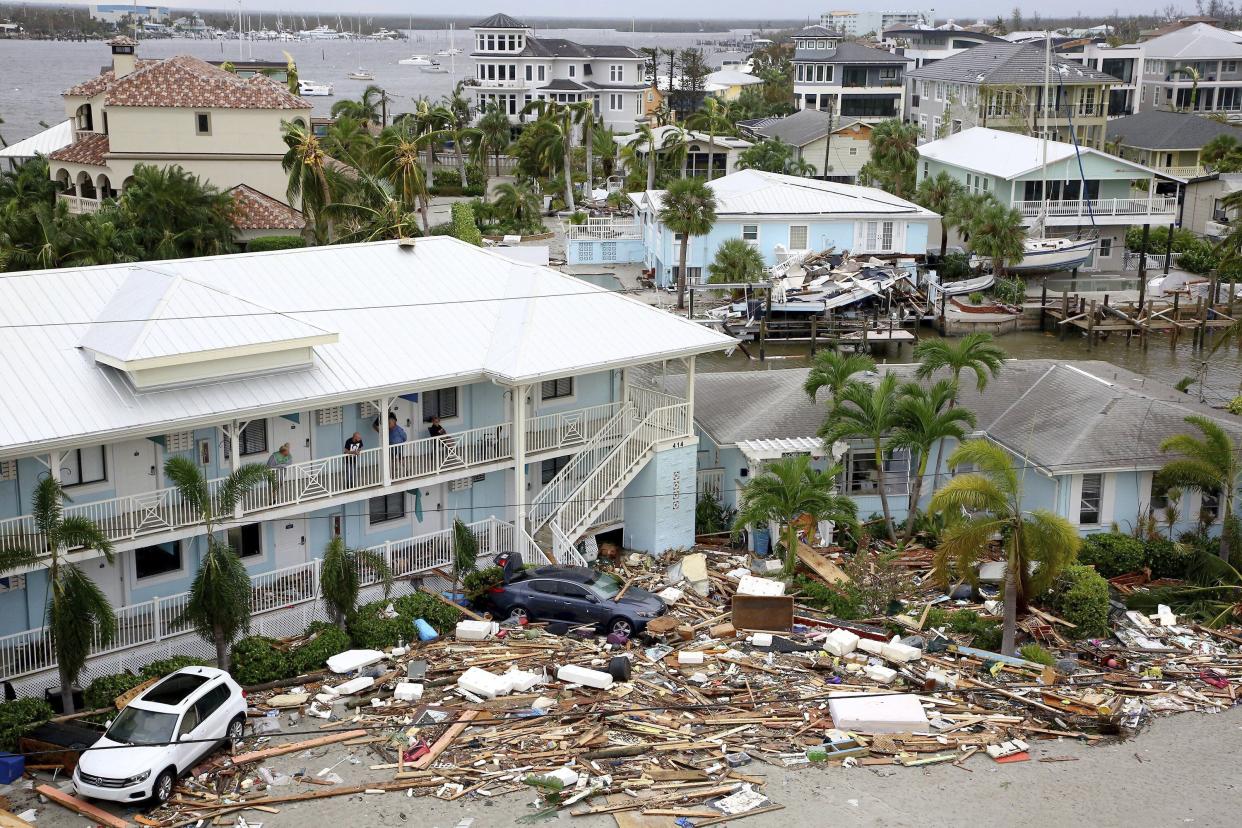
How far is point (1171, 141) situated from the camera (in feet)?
263

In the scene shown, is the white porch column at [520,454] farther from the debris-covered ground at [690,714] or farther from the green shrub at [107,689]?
the green shrub at [107,689]

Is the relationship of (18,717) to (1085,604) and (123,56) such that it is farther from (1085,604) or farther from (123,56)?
(123,56)

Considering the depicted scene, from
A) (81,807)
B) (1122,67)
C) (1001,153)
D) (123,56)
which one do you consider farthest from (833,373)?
(1122,67)

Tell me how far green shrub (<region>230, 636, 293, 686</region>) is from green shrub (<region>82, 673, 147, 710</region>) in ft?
5.02

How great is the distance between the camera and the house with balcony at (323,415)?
24.3 meters

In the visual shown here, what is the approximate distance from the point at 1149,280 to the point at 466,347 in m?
44.2

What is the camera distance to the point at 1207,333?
5806cm

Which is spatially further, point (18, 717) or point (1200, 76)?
point (1200, 76)

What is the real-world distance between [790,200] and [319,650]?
41704 mm

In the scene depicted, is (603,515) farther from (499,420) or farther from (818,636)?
(818,636)

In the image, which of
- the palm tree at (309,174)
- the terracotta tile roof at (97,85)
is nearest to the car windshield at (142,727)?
the palm tree at (309,174)

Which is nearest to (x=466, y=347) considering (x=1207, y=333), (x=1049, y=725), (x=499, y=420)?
(x=499, y=420)

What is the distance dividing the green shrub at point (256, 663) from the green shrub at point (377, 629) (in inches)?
56.8

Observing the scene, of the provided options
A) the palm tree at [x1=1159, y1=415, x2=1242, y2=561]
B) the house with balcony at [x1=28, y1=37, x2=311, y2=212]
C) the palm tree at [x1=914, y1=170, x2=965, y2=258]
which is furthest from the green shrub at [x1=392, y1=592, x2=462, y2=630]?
the palm tree at [x1=914, y1=170, x2=965, y2=258]
